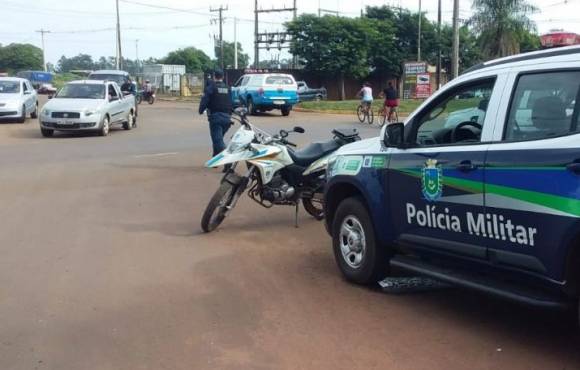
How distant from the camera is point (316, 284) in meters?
6.23

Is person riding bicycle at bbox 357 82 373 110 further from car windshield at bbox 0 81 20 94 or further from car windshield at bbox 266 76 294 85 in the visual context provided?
car windshield at bbox 0 81 20 94

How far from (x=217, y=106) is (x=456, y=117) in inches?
325

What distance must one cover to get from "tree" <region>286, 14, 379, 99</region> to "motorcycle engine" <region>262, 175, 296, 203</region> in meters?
47.9

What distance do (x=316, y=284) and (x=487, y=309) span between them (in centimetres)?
150

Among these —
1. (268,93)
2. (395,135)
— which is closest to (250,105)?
(268,93)

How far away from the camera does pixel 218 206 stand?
26.7 ft

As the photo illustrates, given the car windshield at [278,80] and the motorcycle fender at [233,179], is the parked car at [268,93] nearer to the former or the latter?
the car windshield at [278,80]

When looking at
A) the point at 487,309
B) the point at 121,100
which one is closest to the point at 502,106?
the point at 487,309

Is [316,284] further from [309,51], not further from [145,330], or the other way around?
[309,51]

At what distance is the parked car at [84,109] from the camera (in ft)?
65.4

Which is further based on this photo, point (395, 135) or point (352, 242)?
point (352, 242)

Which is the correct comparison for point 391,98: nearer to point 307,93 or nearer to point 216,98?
point 216,98

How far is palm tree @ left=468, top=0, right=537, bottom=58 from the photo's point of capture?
127 ft

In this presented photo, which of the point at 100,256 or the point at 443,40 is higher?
the point at 443,40
